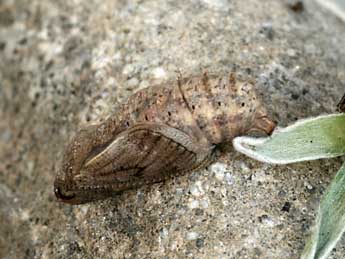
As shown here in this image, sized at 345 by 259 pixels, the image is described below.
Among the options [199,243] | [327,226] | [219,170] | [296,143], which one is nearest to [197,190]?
[219,170]

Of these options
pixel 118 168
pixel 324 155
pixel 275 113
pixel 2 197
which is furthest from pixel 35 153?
pixel 324 155

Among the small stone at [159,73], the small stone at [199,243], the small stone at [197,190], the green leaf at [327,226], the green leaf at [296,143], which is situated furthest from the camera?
the small stone at [159,73]

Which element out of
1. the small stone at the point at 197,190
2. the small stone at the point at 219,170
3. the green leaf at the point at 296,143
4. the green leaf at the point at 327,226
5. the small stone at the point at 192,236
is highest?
the green leaf at the point at 296,143

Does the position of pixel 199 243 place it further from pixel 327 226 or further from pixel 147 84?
pixel 147 84

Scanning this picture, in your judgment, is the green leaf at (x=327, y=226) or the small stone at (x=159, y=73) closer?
the green leaf at (x=327, y=226)

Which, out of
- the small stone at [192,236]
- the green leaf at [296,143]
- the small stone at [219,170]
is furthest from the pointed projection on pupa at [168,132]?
the small stone at [192,236]

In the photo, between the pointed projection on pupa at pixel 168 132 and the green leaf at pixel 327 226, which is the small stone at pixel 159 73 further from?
the green leaf at pixel 327 226

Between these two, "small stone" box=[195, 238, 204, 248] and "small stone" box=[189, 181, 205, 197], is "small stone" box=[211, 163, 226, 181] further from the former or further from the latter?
"small stone" box=[195, 238, 204, 248]

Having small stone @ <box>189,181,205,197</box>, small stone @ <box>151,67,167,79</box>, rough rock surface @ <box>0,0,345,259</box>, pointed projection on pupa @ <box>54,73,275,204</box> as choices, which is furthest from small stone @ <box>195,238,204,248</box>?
small stone @ <box>151,67,167,79</box>
